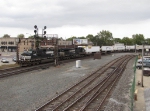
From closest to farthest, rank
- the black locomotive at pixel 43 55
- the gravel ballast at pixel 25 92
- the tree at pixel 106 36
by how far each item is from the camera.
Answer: the gravel ballast at pixel 25 92
the black locomotive at pixel 43 55
the tree at pixel 106 36

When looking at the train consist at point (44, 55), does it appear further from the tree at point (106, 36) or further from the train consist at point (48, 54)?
the tree at point (106, 36)

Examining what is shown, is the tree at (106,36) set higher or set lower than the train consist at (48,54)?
higher

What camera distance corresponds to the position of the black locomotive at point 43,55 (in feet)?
114

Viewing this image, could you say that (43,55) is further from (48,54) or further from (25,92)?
(25,92)

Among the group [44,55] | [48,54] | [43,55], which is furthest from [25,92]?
[48,54]

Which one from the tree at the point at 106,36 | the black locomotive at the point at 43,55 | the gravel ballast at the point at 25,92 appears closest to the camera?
the gravel ballast at the point at 25,92

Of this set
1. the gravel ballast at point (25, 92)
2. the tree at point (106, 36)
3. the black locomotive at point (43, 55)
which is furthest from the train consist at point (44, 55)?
the tree at point (106, 36)

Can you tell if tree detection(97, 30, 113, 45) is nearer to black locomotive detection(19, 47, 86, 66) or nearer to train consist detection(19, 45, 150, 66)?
train consist detection(19, 45, 150, 66)

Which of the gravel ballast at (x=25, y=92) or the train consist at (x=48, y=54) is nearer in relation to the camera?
the gravel ballast at (x=25, y=92)

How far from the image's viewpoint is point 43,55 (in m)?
38.4

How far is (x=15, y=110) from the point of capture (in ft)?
44.0

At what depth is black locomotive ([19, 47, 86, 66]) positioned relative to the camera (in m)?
34.7

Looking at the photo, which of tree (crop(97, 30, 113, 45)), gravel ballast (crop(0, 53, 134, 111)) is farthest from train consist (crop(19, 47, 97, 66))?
tree (crop(97, 30, 113, 45))

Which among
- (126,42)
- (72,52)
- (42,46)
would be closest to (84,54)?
(72,52)
